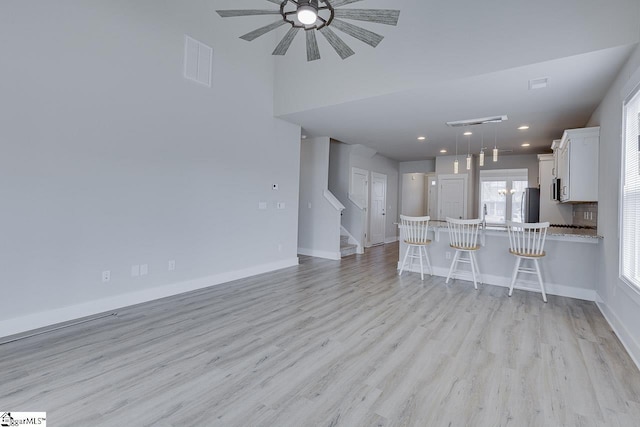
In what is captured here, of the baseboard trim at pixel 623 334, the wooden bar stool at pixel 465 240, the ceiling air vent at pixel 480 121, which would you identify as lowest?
the baseboard trim at pixel 623 334

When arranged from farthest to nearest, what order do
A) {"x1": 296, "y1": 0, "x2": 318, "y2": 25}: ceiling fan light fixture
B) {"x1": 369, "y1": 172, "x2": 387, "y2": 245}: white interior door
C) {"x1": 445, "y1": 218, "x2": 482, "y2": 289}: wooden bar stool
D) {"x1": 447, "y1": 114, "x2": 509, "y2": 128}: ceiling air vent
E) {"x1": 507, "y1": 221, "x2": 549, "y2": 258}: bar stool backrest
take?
{"x1": 369, "y1": 172, "x2": 387, "y2": 245}: white interior door
{"x1": 447, "y1": 114, "x2": 509, "y2": 128}: ceiling air vent
{"x1": 445, "y1": 218, "x2": 482, "y2": 289}: wooden bar stool
{"x1": 507, "y1": 221, "x2": 549, "y2": 258}: bar stool backrest
{"x1": 296, "y1": 0, "x2": 318, "y2": 25}: ceiling fan light fixture

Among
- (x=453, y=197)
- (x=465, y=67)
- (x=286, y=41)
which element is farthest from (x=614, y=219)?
(x=453, y=197)

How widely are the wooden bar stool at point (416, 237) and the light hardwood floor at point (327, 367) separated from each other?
1380 millimetres

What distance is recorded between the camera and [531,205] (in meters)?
5.90

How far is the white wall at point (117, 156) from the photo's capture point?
267cm

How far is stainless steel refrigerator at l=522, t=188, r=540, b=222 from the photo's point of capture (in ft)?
19.3

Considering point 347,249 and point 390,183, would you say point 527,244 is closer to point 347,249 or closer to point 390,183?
point 347,249

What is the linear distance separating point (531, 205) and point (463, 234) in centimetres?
243

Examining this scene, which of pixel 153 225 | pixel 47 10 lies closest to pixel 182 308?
pixel 153 225

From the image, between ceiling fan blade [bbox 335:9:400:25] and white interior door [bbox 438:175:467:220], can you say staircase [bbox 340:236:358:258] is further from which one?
ceiling fan blade [bbox 335:9:400:25]

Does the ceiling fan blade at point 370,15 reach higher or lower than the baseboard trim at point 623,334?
higher

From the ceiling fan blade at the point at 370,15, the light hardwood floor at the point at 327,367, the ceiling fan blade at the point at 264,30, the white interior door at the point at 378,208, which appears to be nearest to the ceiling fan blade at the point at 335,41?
the ceiling fan blade at the point at 370,15

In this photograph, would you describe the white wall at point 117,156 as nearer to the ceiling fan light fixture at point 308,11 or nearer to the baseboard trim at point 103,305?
the baseboard trim at point 103,305

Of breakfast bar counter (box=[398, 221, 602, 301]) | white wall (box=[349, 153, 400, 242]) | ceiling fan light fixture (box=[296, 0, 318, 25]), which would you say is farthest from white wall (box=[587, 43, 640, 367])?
white wall (box=[349, 153, 400, 242])
